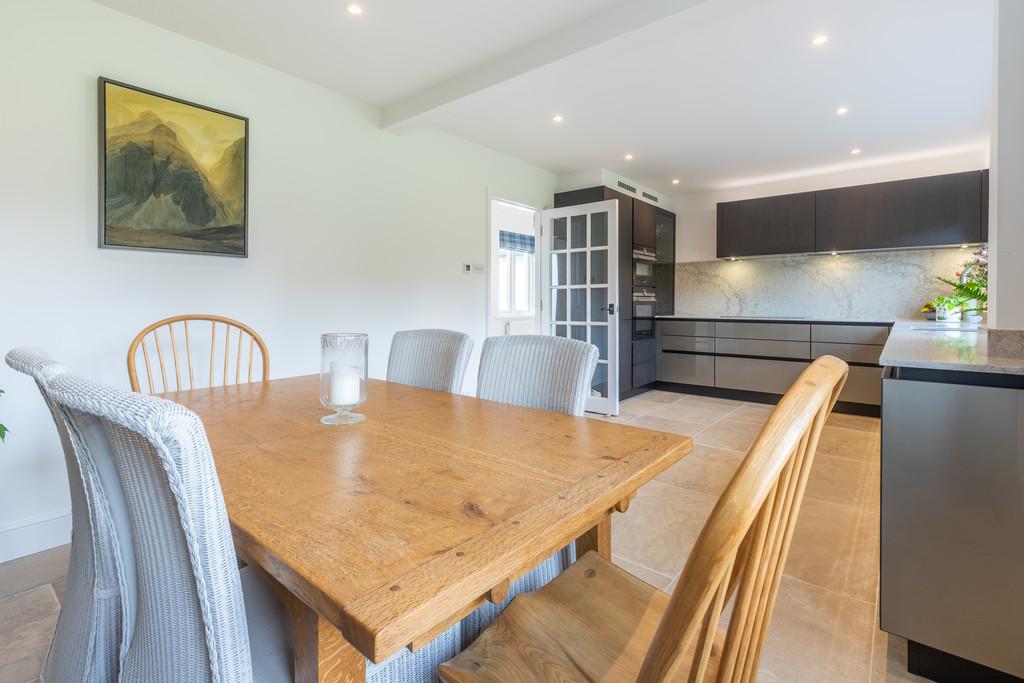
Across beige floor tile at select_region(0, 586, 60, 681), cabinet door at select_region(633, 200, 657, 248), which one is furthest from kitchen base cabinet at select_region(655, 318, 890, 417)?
beige floor tile at select_region(0, 586, 60, 681)

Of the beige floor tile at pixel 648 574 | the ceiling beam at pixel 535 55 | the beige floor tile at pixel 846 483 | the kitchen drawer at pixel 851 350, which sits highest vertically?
the ceiling beam at pixel 535 55

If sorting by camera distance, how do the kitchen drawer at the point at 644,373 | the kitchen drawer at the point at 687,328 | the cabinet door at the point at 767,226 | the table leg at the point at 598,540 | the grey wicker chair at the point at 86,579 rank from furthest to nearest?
the kitchen drawer at the point at 687,328 < the kitchen drawer at the point at 644,373 < the cabinet door at the point at 767,226 < the table leg at the point at 598,540 < the grey wicker chair at the point at 86,579

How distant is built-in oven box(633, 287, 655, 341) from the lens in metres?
4.99

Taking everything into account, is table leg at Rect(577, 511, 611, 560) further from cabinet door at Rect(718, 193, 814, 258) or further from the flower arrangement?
cabinet door at Rect(718, 193, 814, 258)

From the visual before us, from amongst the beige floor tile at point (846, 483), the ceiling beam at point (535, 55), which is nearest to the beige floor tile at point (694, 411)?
the beige floor tile at point (846, 483)

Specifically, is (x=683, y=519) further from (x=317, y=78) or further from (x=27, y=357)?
(x=317, y=78)

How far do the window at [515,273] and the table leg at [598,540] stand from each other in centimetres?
421

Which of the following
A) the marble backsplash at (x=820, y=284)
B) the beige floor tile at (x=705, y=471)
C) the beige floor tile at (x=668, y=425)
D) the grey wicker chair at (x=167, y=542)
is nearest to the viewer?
the grey wicker chair at (x=167, y=542)

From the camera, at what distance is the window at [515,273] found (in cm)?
541

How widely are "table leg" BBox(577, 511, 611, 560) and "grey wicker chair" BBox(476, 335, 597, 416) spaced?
364 millimetres

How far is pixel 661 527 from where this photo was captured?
225 cm

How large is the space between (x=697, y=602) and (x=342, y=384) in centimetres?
103

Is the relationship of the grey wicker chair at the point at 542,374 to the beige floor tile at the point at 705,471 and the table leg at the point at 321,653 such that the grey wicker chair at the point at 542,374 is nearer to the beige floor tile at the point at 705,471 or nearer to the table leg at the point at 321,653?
the table leg at the point at 321,653

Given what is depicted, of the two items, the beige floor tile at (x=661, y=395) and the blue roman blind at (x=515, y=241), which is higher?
the blue roman blind at (x=515, y=241)
